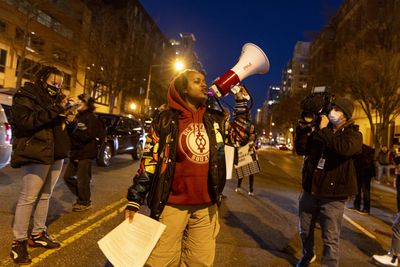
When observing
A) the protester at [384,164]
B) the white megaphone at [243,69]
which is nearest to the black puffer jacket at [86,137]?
the white megaphone at [243,69]

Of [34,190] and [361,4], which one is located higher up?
[361,4]

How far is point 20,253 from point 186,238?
1982 mm

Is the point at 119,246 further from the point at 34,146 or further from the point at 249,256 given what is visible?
the point at 249,256

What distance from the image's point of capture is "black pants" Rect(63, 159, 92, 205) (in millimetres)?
6469

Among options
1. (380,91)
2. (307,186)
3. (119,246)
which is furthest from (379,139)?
(119,246)

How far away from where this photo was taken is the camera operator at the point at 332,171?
390 centimetres

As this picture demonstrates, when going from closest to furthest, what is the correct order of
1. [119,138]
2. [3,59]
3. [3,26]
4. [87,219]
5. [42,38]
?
[87,219], [119,138], [3,26], [3,59], [42,38]

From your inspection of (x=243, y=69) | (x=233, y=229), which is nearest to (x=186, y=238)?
(x=243, y=69)

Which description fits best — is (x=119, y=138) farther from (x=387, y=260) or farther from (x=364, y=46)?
(x=364, y=46)

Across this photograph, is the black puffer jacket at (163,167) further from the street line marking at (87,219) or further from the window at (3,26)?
the window at (3,26)

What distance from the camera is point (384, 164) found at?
60.0 ft

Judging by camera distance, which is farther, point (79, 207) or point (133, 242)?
point (79, 207)

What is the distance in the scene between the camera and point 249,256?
16.3ft

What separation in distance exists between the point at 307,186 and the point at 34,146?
2855mm
